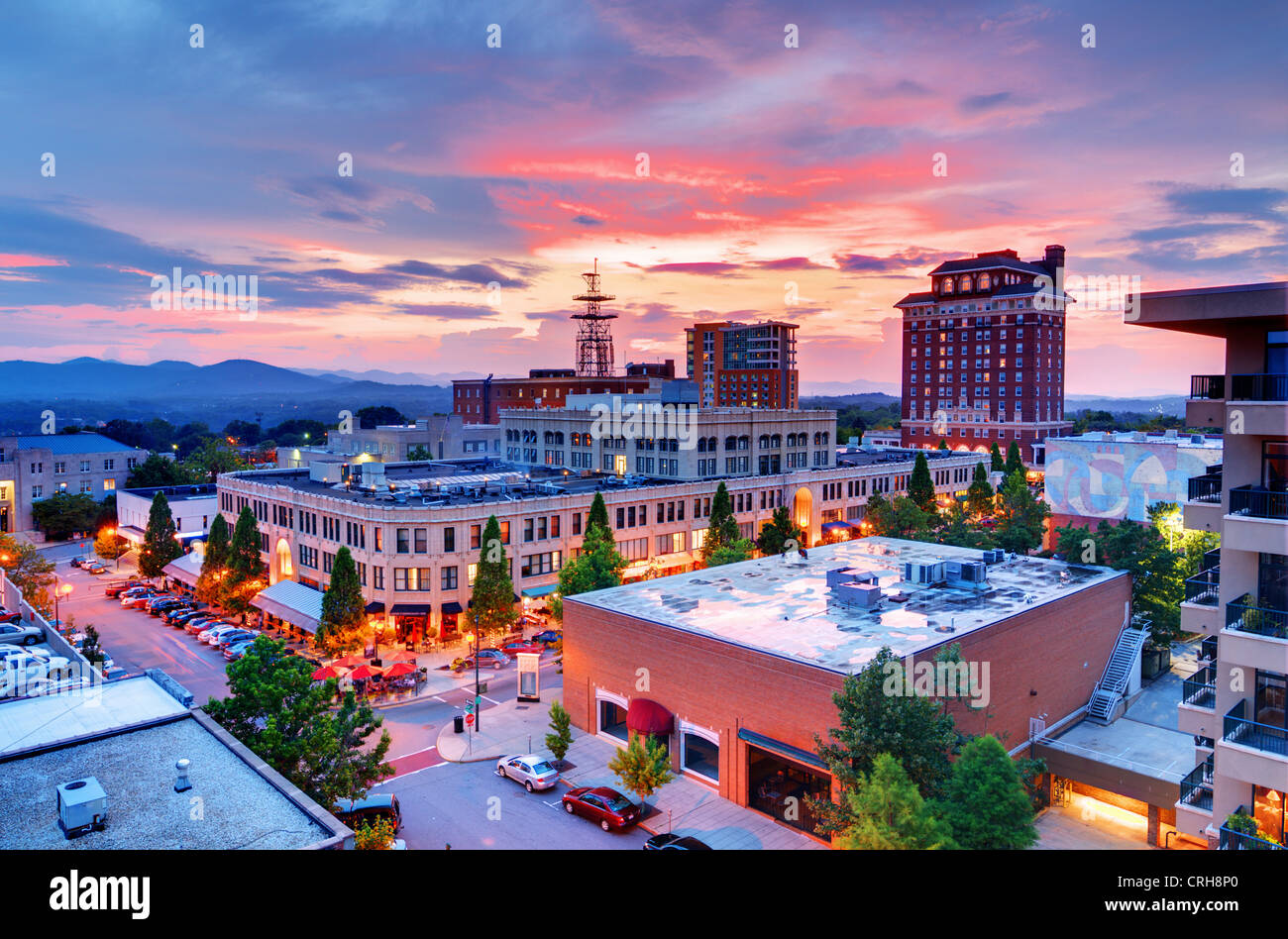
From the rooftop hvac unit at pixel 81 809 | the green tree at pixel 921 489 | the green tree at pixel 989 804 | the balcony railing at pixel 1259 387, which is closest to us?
the rooftop hvac unit at pixel 81 809

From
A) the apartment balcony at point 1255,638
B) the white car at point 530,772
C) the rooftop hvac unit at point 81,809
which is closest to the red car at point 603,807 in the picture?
the white car at point 530,772

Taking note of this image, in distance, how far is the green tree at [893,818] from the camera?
16.2 meters

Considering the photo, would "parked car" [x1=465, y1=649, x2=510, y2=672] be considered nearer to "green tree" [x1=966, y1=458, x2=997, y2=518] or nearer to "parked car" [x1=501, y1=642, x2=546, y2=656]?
"parked car" [x1=501, y1=642, x2=546, y2=656]

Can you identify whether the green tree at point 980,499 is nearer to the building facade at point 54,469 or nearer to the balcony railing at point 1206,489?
the balcony railing at point 1206,489

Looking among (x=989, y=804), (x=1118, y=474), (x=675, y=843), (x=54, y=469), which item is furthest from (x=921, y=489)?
(x=54, y=469)

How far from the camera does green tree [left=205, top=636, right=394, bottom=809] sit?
21.1 m

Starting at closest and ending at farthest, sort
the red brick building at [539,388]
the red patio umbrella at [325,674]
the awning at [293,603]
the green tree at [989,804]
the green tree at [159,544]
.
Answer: the green tree at [989,804] < the red patio umbrella at [325,674] < the awning at [293,603] < the green tree at [159,544] < the red brick building at [539,388]

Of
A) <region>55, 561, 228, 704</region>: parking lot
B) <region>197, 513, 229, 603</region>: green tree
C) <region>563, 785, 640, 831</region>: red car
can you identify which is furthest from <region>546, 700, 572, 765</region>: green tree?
<region>197, 513, 229, 603</region>: green tree

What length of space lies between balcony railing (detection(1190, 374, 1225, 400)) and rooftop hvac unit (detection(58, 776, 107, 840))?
23.8 meters

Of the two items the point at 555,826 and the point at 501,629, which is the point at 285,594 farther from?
the point at 555,826

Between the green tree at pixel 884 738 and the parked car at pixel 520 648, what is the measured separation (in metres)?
25.3
